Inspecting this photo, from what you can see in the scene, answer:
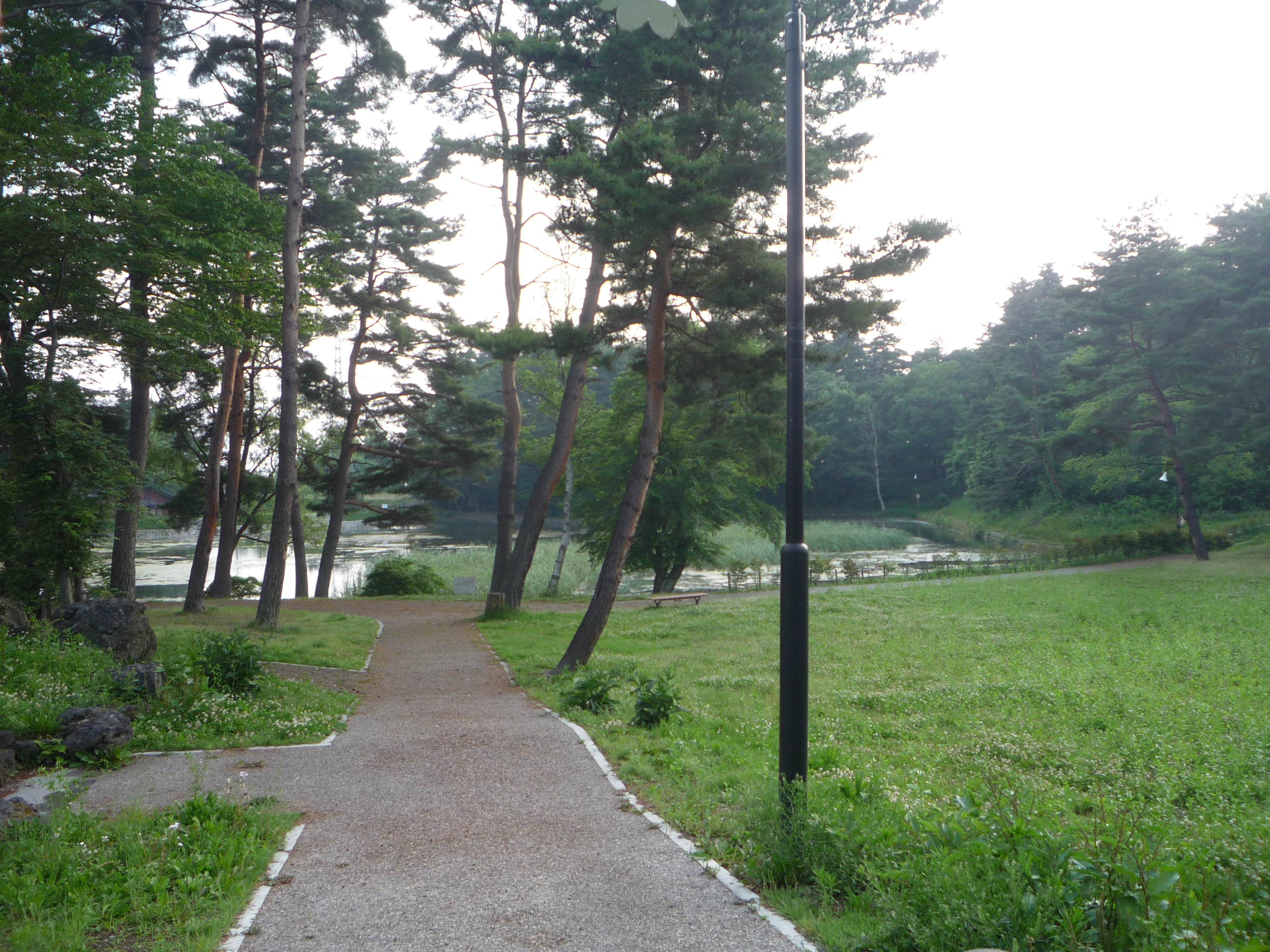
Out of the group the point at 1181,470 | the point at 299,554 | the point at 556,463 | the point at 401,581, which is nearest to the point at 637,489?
the point at 556,463

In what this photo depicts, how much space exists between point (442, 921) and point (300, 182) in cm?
1465

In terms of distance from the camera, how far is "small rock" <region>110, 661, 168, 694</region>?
26.0 ft

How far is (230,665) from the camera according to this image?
29.0 ft

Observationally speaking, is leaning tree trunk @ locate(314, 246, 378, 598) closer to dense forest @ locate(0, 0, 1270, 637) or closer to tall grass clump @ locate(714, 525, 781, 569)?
dense forest @ locate(0, 0, 1270, 637)

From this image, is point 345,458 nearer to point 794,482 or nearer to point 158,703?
point 158,703

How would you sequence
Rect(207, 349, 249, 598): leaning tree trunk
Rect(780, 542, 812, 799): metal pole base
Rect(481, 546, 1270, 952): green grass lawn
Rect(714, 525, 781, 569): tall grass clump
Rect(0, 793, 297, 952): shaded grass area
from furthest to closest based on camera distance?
Rect(714, 525, 781, 569): tall grass clump
Rect(207, 349, 249, 598): leaning tree trunk
Rect(780, 542, 812, 799): metal pole base
Rect(0, 793, 297, 952): shaded grass area
Rect(481, 546, 1270, 952): green grass lawn

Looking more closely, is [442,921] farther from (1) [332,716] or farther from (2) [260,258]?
(2) [260,258]

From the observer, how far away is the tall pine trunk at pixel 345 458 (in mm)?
25203

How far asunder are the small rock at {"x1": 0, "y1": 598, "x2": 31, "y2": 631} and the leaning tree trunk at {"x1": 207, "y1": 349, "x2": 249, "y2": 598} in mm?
10847

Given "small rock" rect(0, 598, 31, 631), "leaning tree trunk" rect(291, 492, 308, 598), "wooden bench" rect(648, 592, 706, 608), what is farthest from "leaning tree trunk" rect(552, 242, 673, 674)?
"leaning tree trunk" rect(291, 492, 308, 598)

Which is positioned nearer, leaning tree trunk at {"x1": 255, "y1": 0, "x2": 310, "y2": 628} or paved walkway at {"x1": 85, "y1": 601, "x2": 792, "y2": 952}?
paved walkway at {"x1": 85, "y1": 601, "x2": 792, "y2": 952}

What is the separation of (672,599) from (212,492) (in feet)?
39.0

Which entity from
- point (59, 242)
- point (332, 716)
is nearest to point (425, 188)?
point (59, 242)

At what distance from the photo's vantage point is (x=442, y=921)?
12.3ft
